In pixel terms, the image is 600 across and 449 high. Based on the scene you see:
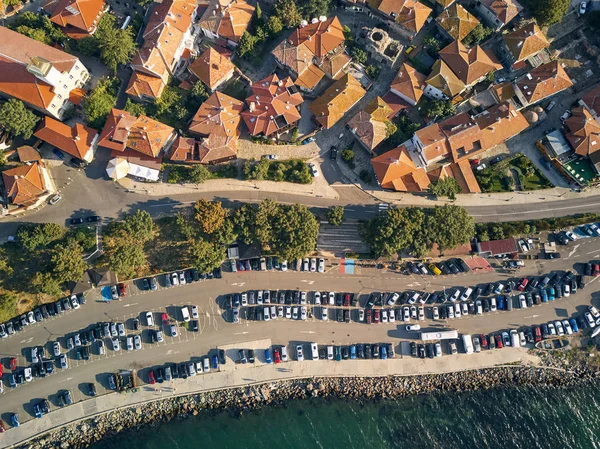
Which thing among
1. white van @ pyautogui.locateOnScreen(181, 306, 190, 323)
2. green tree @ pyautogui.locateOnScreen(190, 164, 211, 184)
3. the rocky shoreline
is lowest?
the rocky shoreline

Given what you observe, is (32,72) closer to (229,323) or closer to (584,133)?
(229,323)

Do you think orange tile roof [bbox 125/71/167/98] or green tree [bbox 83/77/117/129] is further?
orange tile roof [bbox 125/71/167/98]

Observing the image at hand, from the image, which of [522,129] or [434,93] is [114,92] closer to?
[434,93]

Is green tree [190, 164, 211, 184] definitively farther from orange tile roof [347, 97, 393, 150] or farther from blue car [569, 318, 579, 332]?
blue car [569, 318, 579, 332]

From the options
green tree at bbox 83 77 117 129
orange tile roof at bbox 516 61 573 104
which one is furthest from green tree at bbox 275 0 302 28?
orange tile roof at bbox 516 61 573 104

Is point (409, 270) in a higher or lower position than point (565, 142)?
lower

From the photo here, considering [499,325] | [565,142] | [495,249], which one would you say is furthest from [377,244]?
[565,142]
